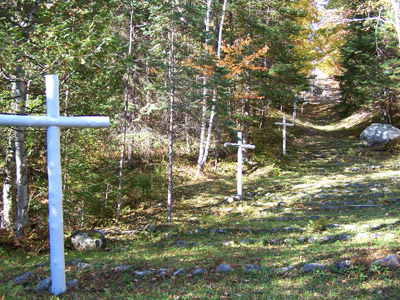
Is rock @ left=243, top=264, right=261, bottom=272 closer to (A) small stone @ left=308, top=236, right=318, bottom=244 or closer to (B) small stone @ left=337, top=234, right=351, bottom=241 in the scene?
(A) small stone @ left=308, top=236, right=318, bottom=244

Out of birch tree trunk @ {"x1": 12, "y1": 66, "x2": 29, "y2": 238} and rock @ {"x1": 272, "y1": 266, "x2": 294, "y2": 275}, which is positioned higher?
birch tree trunk @ {"x1": 12, "y1": 66, "x2": 29, "y2": 238}

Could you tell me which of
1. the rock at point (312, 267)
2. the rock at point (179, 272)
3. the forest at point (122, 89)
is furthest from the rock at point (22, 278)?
the rock at point (312, 267)

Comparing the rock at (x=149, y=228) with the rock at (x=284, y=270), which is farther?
the rock at (x=149, y=228)

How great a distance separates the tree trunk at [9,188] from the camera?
21.7 ft

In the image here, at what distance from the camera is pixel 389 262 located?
4.04m

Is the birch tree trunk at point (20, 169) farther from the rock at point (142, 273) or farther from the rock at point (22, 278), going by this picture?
the rock at point (142, 273)

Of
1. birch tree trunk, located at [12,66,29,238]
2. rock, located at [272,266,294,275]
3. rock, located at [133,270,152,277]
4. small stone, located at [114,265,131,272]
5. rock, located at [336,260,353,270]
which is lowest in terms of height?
small stone, located at [114,265,131,272]

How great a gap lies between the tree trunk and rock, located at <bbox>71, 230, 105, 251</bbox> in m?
1.44

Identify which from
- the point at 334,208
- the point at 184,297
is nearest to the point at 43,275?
the point at 184,297

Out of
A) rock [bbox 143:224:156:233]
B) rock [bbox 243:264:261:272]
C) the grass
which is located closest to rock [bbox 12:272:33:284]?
the grass

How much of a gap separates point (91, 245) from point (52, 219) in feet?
9.93

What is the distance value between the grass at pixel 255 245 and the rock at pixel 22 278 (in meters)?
0.12

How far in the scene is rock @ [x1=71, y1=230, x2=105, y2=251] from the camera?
6797mm

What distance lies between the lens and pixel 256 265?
4.77 m
